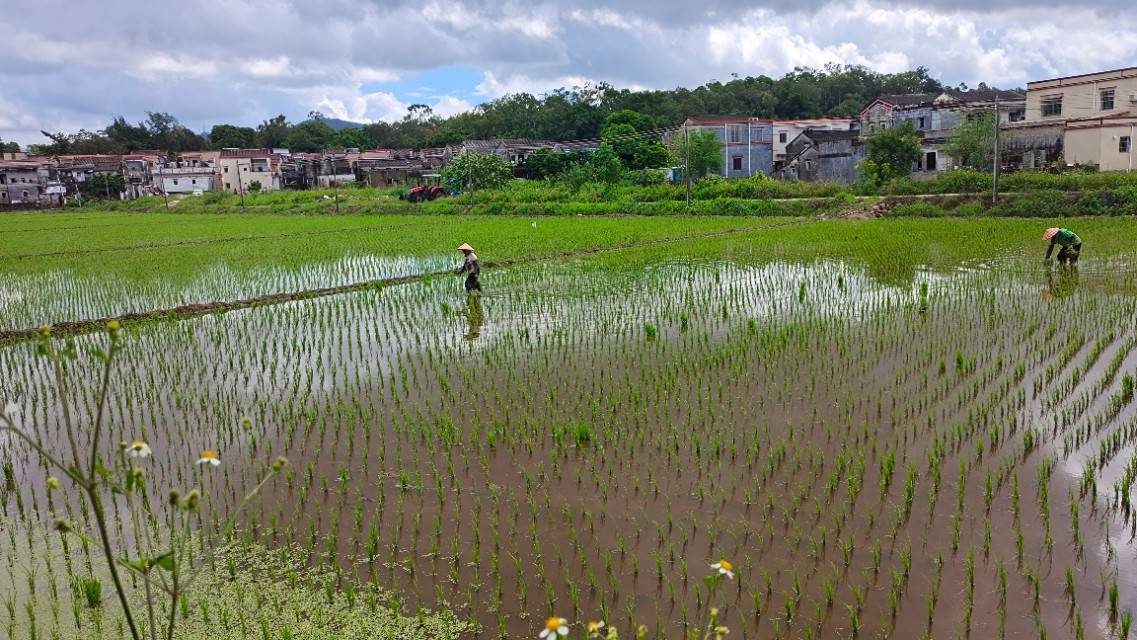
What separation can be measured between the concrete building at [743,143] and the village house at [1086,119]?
13440 millimetres

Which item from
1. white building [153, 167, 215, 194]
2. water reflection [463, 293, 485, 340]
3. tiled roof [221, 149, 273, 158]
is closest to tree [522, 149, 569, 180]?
tiled roof [221, 149, 273, 158]

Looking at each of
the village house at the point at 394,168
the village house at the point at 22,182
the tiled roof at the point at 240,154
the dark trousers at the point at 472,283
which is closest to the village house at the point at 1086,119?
the dark trousers at the point at 472,283

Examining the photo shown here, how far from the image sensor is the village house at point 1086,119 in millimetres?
28000

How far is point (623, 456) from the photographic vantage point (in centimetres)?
541

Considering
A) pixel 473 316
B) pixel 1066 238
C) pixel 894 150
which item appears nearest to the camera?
pixel 473 316

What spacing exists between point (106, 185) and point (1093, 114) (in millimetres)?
56004

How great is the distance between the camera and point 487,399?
688 cm

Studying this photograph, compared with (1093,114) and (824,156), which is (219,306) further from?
(1093,114)

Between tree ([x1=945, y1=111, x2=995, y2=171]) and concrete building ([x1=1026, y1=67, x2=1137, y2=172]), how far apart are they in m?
2.10

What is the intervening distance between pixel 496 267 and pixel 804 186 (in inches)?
683

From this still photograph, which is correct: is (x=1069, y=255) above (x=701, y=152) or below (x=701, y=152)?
below

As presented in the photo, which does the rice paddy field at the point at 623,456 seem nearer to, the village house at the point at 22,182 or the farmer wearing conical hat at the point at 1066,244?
the farmer wearing conical hat at the point at 1066,244

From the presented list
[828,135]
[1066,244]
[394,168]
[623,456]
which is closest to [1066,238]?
[1066,244]

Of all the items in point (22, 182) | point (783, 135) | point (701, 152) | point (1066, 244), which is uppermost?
point (783, 135)
